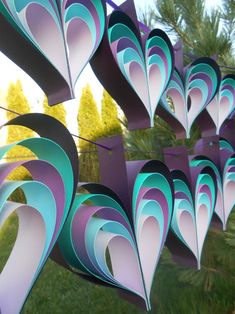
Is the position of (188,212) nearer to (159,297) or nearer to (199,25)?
(159,297)

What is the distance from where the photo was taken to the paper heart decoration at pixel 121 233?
20.3 inches

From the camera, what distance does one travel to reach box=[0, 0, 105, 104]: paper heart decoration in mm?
445

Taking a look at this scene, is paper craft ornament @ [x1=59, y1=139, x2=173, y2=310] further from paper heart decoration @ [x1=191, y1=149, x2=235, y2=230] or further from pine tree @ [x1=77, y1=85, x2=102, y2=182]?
pine tree @ [x1=77, y1=85, x2=102, y2=182]

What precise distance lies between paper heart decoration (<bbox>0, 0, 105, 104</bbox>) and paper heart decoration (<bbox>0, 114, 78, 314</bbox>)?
76 millimetres

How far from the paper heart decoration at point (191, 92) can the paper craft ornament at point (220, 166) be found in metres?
0.08

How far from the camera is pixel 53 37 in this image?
1.58 feet

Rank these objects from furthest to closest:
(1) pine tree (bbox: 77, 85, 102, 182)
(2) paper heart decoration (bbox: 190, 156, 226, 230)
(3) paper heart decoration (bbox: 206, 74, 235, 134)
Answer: (1) pine tree (bbox: 77, 85, 102, 182)
(3) paper heart decoration (bbox: 206, 74, 235, 134)
(2) paper heart decoration (bbox: 190, 156, 226, 230)

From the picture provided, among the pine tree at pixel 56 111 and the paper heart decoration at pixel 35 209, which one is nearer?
the paper heart decoration at pixel 35 209

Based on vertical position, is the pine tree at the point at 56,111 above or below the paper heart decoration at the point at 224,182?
above

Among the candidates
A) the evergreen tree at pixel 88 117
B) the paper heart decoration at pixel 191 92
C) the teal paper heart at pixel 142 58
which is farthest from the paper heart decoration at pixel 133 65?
the evergreen tree at pixel 88 117

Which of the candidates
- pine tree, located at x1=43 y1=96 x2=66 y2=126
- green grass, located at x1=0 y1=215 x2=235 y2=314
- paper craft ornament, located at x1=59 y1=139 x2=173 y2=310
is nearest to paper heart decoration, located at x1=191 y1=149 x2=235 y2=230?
paper craft ornament, located at x1=59 y1=139 x2=173 y2=310

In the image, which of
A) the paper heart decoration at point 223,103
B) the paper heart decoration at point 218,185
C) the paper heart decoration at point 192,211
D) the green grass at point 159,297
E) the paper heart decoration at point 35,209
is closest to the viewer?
the paper heart decoration at point 35,209

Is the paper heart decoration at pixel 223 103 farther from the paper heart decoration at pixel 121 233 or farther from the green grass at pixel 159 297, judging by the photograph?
the green grass at pixel 159 297

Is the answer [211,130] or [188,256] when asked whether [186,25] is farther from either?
[188,256]
